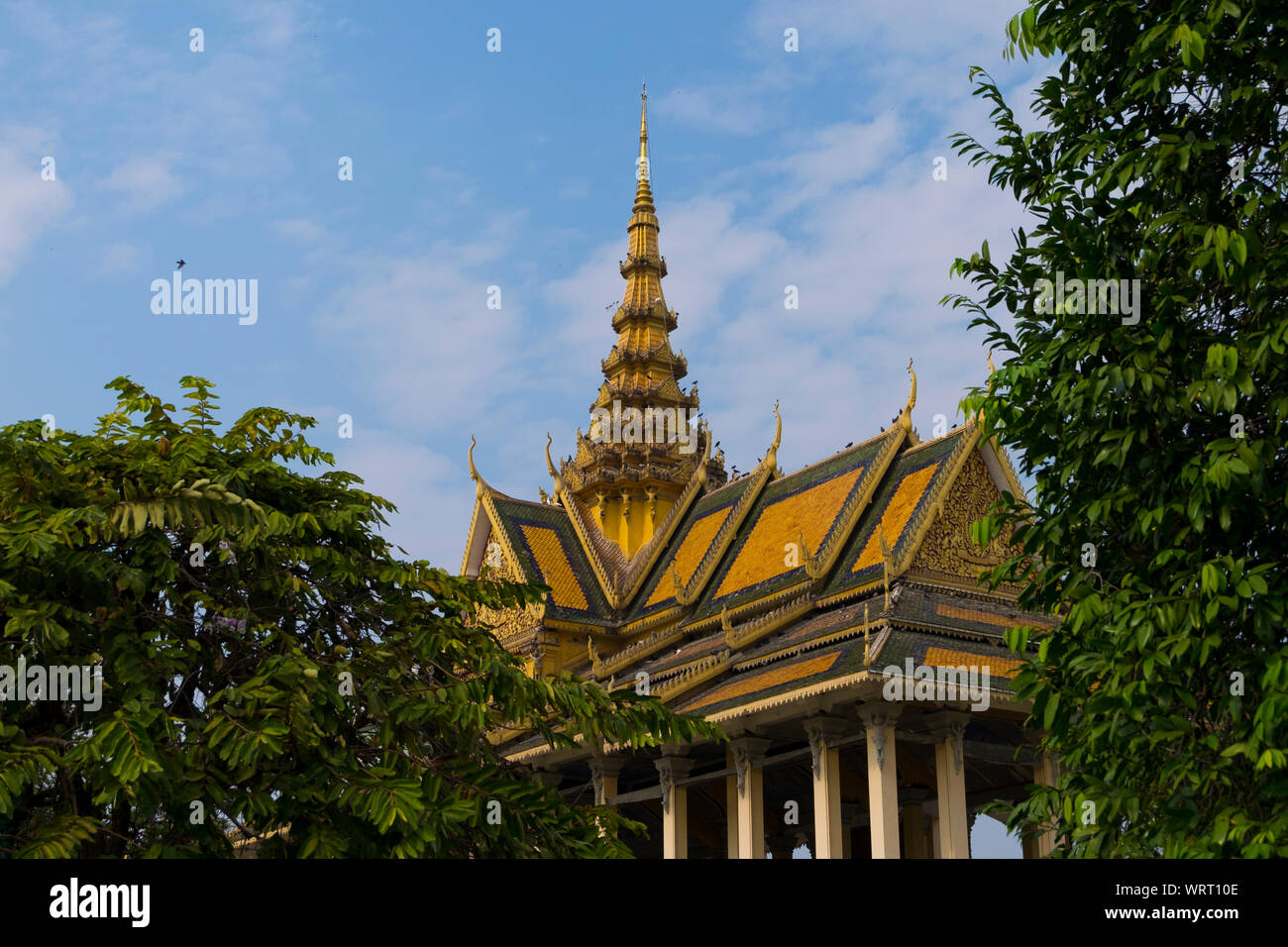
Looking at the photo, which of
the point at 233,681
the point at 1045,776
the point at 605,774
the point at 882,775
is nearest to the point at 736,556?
the point at 605,774

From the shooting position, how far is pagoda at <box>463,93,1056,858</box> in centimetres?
2069

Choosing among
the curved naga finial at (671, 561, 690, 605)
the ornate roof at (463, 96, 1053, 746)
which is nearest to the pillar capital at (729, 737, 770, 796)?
the ornate roof at (463, 96, 1053, 746)

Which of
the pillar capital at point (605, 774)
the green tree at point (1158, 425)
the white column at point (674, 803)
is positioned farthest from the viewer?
the pillar capital at point (605, 774)

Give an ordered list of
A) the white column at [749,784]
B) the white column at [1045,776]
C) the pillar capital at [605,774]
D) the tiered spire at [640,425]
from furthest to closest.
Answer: the tiered spire at [640,425] → the pillar capital at [605,774] → the white column at [749,784] → the white column at [1045,776]

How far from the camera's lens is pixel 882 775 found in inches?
787

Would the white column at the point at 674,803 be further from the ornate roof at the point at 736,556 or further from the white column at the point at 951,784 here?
the white column at the point at 951,784

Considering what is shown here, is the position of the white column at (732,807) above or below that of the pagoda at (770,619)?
below

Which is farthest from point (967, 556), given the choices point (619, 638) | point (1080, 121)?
point (1080, 121)

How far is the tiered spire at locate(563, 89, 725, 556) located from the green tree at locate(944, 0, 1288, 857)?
1076 inches

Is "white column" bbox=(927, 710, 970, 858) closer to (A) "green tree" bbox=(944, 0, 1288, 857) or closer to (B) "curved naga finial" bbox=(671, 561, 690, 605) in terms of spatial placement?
(B) "curved naga finial" bbox=(671, 561, 690, 605)

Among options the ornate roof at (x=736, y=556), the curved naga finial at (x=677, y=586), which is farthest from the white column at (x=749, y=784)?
the curved naga finial at (x=677, y=586)

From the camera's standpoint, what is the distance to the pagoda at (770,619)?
2069 cm

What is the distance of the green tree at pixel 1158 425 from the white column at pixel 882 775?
11588mm

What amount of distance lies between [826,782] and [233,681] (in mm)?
13841
